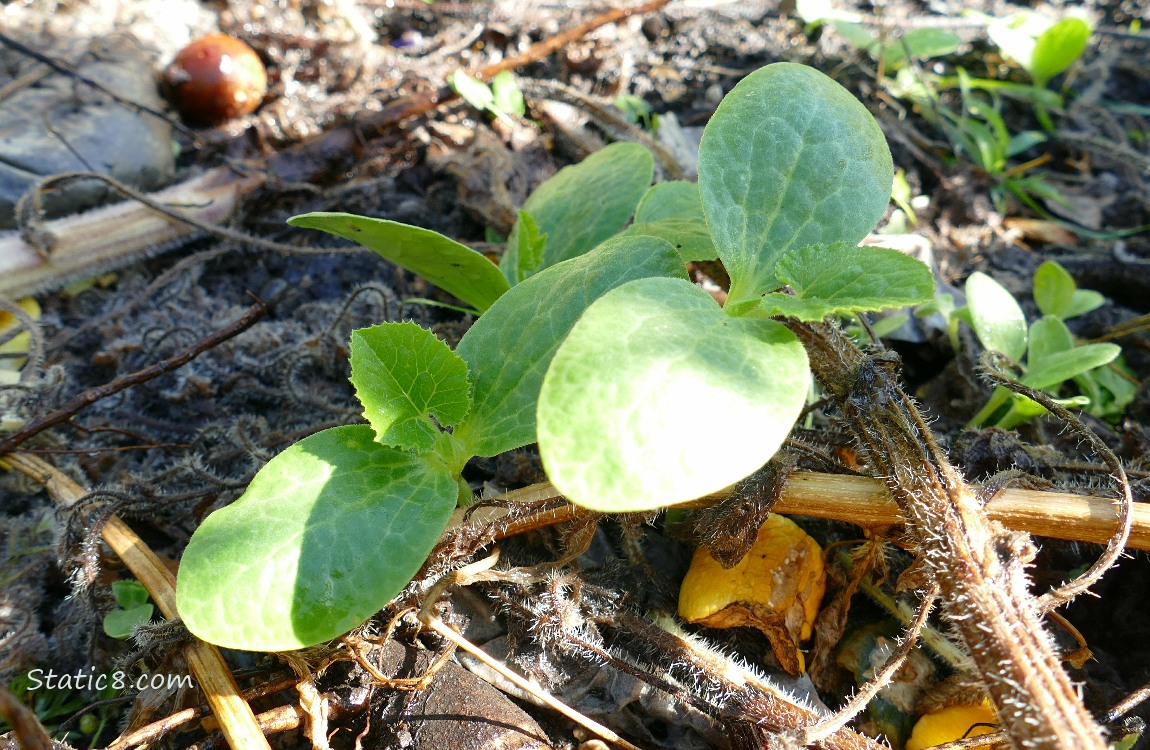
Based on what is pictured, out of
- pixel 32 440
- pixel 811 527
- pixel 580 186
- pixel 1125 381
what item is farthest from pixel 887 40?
pixel 32 440

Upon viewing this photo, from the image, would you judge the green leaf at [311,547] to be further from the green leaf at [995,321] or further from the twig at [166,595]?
the green leaf at [995,321]

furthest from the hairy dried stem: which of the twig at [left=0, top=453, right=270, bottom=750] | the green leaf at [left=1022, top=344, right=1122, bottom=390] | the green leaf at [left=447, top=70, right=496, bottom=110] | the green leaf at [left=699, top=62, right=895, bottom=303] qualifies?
the green leaf at [left=447, top=70, right=496, bottom=110]

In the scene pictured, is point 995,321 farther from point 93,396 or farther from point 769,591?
point 93,396

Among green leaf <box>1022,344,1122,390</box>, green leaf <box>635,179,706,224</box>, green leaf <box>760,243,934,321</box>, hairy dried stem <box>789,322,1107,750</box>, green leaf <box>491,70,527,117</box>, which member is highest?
green leaf <box>760,243,934,321</box>

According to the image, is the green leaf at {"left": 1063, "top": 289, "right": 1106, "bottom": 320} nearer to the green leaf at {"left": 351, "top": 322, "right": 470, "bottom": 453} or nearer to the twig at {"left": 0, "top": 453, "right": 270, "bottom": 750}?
the green leaf at {"left": 351, "top": 322, "right": 470, "bottom": 453}

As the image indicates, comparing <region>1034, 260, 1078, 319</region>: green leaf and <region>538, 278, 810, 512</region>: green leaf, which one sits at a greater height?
<region>538, 278, 810, 512</region>: green leaf

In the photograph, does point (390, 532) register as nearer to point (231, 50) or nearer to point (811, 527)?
point (811, 527)

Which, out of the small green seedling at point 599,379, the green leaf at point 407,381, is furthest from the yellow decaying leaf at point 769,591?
the green leaf at point 407,381
